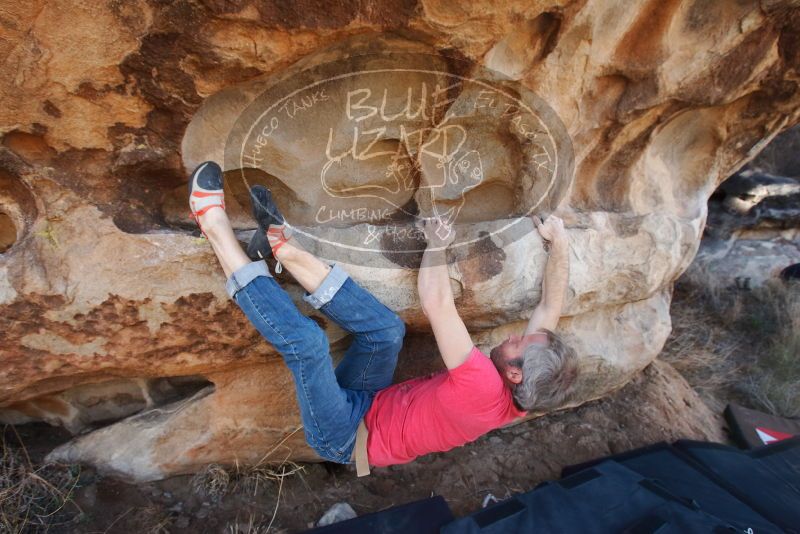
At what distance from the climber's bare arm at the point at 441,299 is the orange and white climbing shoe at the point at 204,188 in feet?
2.41

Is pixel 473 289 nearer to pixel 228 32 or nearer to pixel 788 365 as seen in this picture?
pixel 228 32

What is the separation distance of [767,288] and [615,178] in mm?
2894

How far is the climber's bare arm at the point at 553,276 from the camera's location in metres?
1.89

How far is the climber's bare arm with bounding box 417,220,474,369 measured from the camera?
1543mm

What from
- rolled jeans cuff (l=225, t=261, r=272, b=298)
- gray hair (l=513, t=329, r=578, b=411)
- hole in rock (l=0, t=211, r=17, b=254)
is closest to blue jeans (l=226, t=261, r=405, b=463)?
rolled jeans cuff (l=225, t=261, r=272, b=298)

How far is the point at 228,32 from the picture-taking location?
1.28m

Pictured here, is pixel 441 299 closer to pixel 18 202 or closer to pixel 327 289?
pixel 327 289

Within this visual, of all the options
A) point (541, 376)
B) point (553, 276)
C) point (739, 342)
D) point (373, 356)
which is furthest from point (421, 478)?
point (739, 342)

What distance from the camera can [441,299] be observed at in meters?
1.64

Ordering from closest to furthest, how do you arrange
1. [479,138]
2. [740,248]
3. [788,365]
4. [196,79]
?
[196,79] → [479,138] → [788,365] → [740,248]

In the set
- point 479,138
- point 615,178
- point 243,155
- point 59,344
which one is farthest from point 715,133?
point 59,344

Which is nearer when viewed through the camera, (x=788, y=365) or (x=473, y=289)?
(x=473, y=289)

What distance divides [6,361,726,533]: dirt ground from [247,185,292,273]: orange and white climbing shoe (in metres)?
1.17

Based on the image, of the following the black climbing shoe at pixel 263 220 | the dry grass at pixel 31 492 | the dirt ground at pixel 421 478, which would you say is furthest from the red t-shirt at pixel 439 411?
the dry grass at pixel 31 492
